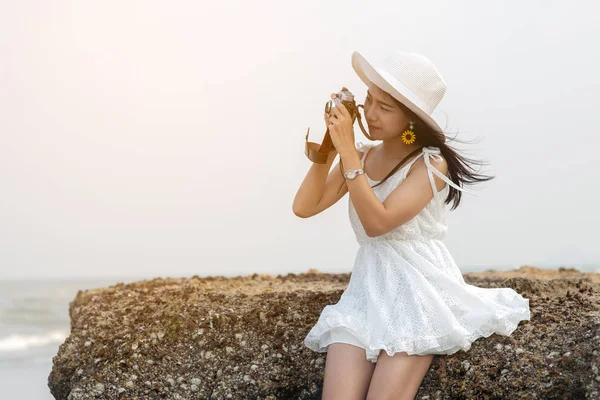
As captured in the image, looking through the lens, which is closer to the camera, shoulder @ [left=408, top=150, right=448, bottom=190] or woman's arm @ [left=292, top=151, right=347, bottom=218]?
shoulder @ [left=408, top=150, right=448, bottom=190]

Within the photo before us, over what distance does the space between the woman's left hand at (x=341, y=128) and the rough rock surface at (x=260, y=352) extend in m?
1.26

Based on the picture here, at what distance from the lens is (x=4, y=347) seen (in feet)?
39.1

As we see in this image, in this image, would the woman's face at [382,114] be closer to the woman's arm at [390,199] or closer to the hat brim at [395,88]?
the hat brim at [395,88]

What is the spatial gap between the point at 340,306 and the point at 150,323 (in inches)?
63.3

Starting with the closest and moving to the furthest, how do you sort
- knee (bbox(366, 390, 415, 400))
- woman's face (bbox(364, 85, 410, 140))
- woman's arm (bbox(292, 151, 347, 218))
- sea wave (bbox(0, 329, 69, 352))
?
knee (bbox(366, 390, 415, 400)), woman's face (bbox(364, 85, 410, 140)), woman's arm (bbox(292, 151, 347, 218)), sea wave (bbox(0, 329, 69, 352))

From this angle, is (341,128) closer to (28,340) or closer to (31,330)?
(28,340)

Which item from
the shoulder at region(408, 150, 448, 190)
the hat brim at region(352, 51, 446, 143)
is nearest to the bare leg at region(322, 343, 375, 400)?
the shoulder at region(408, 150, 448, 190)

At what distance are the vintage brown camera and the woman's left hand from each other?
57 mm

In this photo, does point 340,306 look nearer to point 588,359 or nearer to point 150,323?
point 588,359

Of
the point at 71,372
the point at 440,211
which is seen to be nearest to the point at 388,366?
the point at 440,211

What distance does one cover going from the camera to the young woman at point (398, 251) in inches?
129

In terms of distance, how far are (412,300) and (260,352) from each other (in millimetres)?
1232

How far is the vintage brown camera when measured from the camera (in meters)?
3.50

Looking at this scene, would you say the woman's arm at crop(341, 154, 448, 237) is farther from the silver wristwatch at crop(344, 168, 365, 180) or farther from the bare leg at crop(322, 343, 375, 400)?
the bare leg at crop(322, 343, 375, 400)
